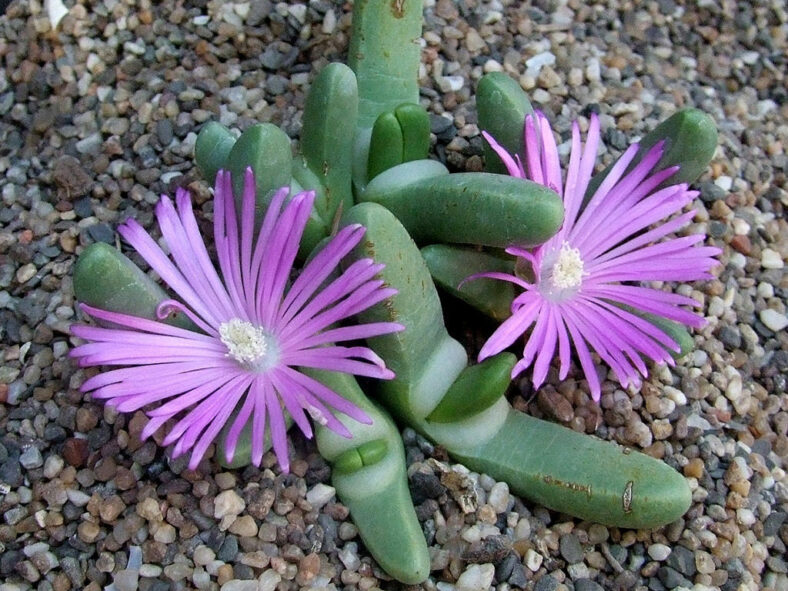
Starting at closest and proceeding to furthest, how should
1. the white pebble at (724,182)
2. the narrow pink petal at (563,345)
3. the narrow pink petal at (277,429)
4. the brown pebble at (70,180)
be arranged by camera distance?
1. the narrow pink petal at (277,429)
2. the narrow pink petal at (563,345)
3. the brown pebble at (70,180)
4. the white pebble at (724,182)

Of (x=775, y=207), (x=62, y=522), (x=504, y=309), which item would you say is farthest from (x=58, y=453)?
(x=775, y=207)

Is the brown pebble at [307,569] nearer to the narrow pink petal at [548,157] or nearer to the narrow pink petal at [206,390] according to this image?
the narrow pink petal at [206,390]

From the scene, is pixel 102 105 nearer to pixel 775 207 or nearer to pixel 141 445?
pixel 141 445

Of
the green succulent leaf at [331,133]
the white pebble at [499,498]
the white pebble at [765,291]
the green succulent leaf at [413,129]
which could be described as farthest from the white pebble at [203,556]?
the white pebble at [765,291]

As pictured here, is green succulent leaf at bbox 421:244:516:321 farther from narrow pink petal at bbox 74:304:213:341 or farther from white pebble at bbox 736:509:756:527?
white pebble at bbox 736:509:756:527

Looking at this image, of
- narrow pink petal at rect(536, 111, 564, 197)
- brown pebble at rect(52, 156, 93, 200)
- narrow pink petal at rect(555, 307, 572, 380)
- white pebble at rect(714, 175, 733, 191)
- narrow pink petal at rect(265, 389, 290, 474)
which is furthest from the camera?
white pebble at rect(714, 175, 733, 191)

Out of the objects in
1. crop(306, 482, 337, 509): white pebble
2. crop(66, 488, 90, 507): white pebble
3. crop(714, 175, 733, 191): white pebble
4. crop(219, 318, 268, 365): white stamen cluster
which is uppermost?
crop(714, 175, 733, 191): white pebble

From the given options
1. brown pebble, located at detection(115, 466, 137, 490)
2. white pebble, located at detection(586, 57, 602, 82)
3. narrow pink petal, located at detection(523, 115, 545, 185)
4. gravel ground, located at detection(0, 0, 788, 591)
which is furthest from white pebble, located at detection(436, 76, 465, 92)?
brown pebble, located at detection(115, 466, 137, 490)
